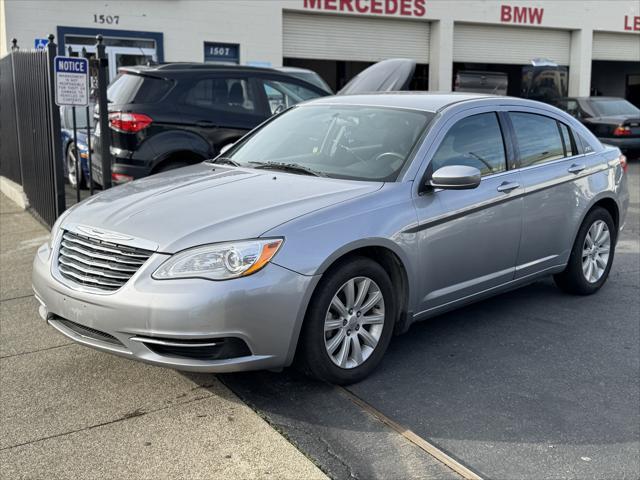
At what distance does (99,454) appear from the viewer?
3.42 meters

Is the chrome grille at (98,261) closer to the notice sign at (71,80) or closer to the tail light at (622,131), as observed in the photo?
the notice sign at (71,80)

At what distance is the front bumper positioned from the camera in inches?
143

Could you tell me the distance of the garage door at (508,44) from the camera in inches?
927

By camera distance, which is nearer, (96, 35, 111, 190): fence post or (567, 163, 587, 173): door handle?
(567, 163, 587, 173): door handle

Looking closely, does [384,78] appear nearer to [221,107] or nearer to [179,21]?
[221,107]

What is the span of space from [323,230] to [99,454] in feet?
5.03

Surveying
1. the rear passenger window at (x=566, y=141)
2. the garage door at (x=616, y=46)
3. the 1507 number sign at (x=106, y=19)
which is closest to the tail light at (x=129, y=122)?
the rear passenger window at (x=566, y=141)

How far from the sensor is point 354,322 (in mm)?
4188

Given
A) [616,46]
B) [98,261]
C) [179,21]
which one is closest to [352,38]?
[179,21]

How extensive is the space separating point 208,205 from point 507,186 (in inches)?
82.9

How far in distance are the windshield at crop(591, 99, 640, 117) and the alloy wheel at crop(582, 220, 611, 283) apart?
1270 centimetres

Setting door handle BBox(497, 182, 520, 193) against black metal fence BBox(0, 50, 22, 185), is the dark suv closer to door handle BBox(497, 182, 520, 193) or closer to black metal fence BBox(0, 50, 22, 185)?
black metal fence BBox(0, 50, 22, 185)

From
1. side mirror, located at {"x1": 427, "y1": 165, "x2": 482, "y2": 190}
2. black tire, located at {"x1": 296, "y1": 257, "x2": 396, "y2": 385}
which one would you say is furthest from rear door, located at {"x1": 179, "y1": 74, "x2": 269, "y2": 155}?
black tire, located at {"x1": 296, "y1": 257, "x2": 396, "y2": 385}

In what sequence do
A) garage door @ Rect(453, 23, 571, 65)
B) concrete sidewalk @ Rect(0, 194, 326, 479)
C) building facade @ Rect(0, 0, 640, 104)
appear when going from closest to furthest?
concrete sidewalk @ Rect(0, 194, 326, 479)
building facade @ Rect(0, 0, 640, 104)
garage door @ Rect(453, 23, 571, 65)
